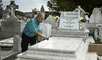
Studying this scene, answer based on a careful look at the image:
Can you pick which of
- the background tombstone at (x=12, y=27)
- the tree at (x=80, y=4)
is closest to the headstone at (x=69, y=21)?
the background tombstone at (x=12, y=27)

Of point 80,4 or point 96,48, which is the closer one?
point 96,48

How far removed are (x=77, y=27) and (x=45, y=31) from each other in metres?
3.06

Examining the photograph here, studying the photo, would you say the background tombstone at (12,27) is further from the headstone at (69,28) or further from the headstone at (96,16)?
the headstone at (96,16)

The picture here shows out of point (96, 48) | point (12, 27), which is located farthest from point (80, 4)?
point (96, 48)

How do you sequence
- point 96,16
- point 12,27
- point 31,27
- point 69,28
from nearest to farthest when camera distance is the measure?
1. point 31,27
2. point 69,28
3. point 12,27
4. point 96,16

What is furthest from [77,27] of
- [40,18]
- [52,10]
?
[52,10]

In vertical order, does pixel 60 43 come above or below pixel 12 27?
below

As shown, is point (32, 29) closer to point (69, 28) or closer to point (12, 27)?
point (69, 28)

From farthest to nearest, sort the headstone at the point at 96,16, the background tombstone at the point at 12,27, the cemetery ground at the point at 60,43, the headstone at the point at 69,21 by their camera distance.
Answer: the headstone at the point at 96,16
the background tombstone at the point at 12,27
the headstone at the point at 69,21
the cemetery ground at the point at 60,43

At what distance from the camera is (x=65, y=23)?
5281 millimetres

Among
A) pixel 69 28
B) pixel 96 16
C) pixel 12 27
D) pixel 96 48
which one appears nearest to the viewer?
pixel 96 48

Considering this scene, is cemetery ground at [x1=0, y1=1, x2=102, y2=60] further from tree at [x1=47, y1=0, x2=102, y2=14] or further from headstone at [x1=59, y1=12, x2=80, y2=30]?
tree at [x1=47, y1=0, x2=102, y2=14]

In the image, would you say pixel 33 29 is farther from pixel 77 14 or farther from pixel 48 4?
pixel 48 4

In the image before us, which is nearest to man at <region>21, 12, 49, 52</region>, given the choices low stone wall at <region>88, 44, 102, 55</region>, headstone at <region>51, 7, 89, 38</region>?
headstone at <region>51, 7, 89, 38</region>
